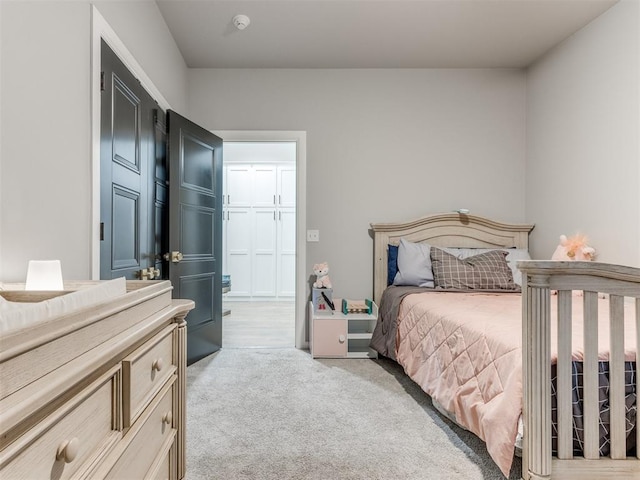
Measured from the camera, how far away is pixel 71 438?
0.57m

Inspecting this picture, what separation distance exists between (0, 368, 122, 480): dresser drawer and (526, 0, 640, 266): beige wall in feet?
9.58

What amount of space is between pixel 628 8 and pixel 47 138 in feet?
11.1

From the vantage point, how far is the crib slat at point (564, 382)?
1.28 meters

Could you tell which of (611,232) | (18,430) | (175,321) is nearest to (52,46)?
(175,321)

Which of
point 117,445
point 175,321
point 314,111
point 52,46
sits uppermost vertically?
point 314,111

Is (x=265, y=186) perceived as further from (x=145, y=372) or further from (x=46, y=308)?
(x=46, y=308)

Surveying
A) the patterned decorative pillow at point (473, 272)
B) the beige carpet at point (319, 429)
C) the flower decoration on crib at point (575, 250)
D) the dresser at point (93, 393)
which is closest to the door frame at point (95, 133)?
the dresser at point (93, 393)

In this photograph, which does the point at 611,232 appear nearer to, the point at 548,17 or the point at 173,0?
the point at 548,17

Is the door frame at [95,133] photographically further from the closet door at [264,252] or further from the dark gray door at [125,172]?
the closet door at [264,252]

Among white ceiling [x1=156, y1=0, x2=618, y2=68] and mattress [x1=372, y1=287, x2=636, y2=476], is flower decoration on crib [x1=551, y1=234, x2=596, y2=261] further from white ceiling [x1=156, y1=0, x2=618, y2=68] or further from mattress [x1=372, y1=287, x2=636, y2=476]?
white ceiling [x1=156, y1=0, x2=618, y2=68]

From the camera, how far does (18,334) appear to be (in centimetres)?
44

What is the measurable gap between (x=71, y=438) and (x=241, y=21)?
9.30 ft

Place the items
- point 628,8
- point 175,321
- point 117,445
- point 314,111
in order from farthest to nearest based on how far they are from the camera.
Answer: point 314,111
point 628,8
point 175,321
point 117,445

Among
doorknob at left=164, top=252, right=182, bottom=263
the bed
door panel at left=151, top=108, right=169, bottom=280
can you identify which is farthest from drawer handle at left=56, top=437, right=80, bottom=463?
doorknob at left=164, top=252, right=182, bottom=263
